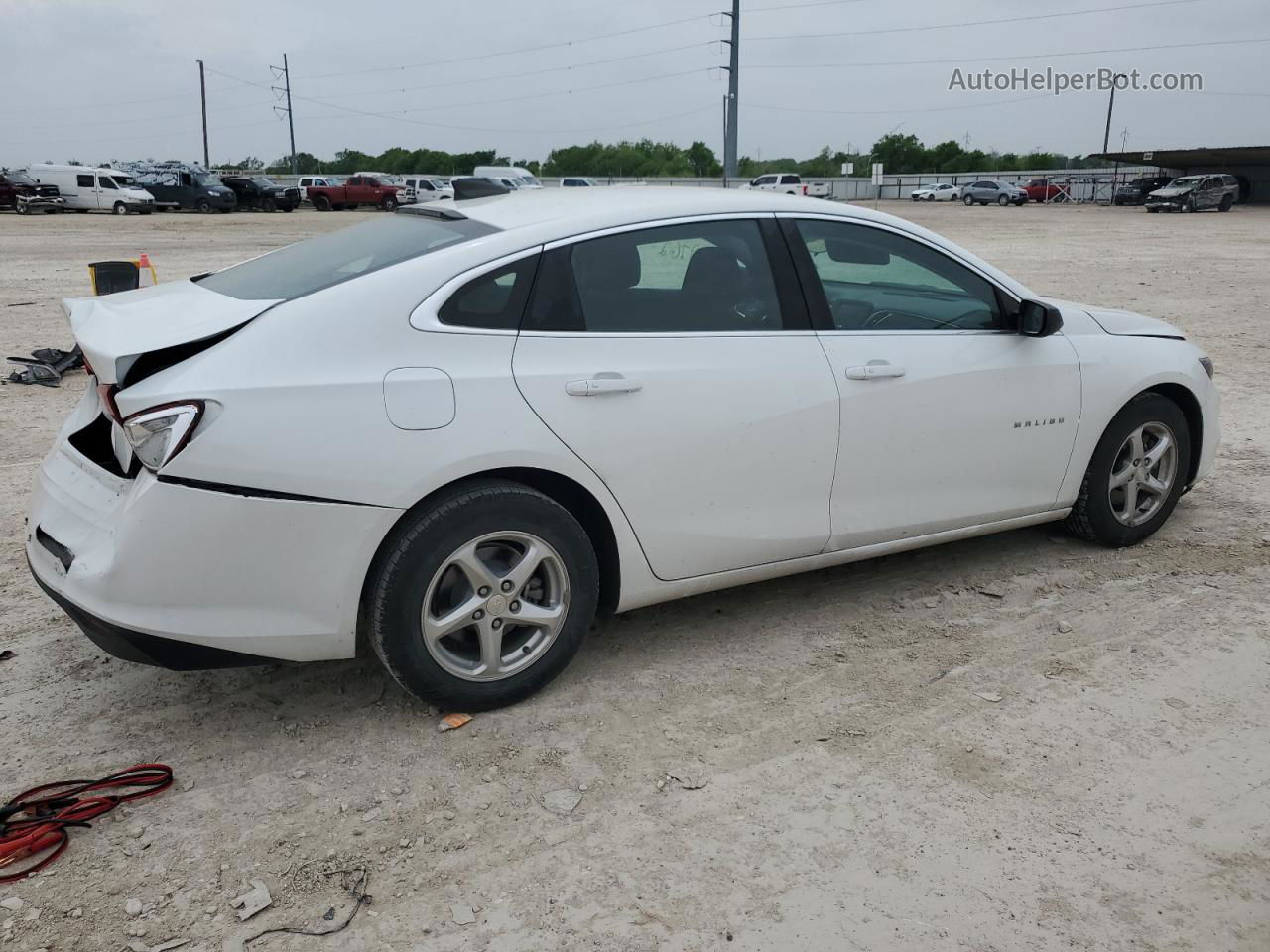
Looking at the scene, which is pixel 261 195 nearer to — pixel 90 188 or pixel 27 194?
pixel 90 188

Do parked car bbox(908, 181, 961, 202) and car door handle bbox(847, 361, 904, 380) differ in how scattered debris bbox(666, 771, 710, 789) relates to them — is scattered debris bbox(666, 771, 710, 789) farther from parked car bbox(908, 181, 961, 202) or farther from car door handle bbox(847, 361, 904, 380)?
parked car bbox(908, 181, 961, 202)

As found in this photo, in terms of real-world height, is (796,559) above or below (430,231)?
below

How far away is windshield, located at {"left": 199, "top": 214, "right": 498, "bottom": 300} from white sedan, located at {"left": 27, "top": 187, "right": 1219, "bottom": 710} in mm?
22

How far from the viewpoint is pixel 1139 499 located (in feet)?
16.5

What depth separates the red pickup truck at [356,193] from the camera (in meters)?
45.2

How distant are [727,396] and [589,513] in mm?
616

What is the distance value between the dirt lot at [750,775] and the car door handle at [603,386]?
1.03 meters

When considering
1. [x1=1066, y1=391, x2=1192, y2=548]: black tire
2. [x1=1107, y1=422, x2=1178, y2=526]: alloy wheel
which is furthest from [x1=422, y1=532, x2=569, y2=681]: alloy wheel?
[x1=1107, y1=422, x2=1178, y2=526]: alloy wheel

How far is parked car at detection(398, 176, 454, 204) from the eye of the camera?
44.7m

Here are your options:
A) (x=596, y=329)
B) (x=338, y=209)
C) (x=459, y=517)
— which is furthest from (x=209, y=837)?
(x=338, y=209)

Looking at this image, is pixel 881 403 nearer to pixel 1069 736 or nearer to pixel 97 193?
pixel 1069 736

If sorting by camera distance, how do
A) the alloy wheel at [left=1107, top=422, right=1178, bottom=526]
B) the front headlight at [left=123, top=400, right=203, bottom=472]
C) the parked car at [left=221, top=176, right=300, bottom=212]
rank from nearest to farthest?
the front headlight at [left=123, top=400, right=203, bottom=472], the alloy wheel at [left=1107, top=422, right=1178, bottom=526], the parked car at [left=221, top=176, right=300, bottom=212]

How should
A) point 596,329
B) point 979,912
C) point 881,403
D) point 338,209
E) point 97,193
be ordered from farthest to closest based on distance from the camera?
point 338,209
point 97,193
point 881,403
point 596,329
point 979,912

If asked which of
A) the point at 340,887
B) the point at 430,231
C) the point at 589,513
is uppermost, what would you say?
the point at 430,231
